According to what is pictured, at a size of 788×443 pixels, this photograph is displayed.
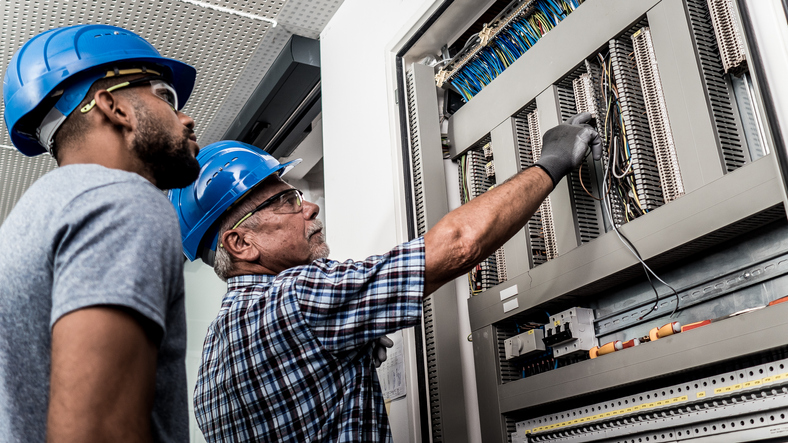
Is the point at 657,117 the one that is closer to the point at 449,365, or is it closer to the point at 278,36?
the point at 449,365

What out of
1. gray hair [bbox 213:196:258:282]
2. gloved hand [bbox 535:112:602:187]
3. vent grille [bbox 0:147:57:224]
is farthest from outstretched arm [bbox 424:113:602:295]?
vent grille [bbox 0:147:57:224]

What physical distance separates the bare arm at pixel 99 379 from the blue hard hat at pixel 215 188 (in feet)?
3.52

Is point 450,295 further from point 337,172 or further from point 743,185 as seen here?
point 743,185

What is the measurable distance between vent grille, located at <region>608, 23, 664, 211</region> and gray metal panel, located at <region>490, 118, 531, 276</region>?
0.32 metres

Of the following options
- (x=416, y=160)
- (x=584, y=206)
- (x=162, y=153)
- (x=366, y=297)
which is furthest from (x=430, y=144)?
(x=162, y=153)

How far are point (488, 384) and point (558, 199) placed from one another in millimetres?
491

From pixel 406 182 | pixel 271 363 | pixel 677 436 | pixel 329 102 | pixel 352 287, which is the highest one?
pixel 329 102

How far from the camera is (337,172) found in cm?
230

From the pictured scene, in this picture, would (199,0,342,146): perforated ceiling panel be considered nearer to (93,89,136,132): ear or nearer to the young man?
(93,89,136,132): ear

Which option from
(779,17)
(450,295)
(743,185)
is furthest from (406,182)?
(779,17)

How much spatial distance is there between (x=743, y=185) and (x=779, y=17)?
0.27 metres

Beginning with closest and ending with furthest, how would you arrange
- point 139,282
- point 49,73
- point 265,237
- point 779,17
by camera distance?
point 139,282, point 779,17, point 49,73, point 265,237

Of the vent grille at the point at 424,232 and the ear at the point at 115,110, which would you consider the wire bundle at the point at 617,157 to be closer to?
the vent grille at the point at 424,232

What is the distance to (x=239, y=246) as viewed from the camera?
5.50ft
